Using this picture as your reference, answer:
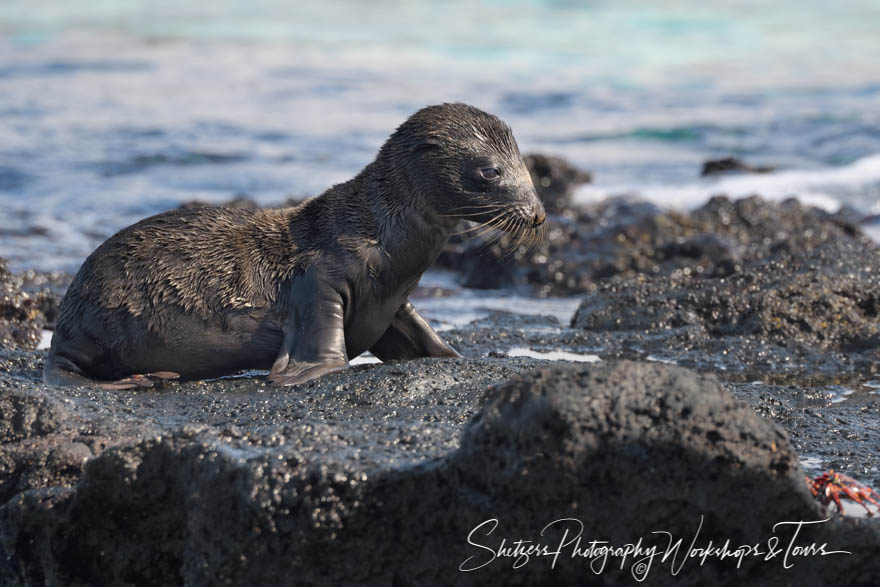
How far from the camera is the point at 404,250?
6715 mm

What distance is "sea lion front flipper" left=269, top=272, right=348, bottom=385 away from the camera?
20.1ft

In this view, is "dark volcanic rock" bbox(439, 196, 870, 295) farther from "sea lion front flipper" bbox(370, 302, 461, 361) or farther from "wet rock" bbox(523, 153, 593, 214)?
"sea lion front flipper" bbox(370, 302, 461, 361)

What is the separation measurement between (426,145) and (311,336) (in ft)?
4.15

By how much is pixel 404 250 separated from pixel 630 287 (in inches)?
104

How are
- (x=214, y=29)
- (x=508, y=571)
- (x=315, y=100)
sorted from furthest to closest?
(x=214, y=29)
(x=315, y=100)
(x=508, y=571)

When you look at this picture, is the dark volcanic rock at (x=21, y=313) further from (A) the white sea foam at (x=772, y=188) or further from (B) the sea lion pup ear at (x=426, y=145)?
(A) the white sea foam at (x=772, y=188)

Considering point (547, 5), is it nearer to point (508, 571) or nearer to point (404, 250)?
point (404, 250)

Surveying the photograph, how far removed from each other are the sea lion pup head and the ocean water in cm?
667

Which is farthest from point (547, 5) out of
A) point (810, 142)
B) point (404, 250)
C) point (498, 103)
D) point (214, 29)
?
point (404, 250)

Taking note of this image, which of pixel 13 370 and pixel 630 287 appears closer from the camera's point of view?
pixel 13 370

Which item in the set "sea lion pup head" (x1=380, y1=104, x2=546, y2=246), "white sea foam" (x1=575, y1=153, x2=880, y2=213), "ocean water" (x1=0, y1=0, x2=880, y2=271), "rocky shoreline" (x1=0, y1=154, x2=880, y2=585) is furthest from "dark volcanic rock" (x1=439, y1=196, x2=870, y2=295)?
"rocky shoreline" (x1=0, y1=154, x2=880, y2=585)

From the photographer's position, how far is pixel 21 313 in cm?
847

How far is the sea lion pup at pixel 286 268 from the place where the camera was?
649 cm

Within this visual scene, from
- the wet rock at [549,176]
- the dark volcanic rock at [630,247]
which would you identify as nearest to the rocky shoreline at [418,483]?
the dark volcanic rock at [630,247]
